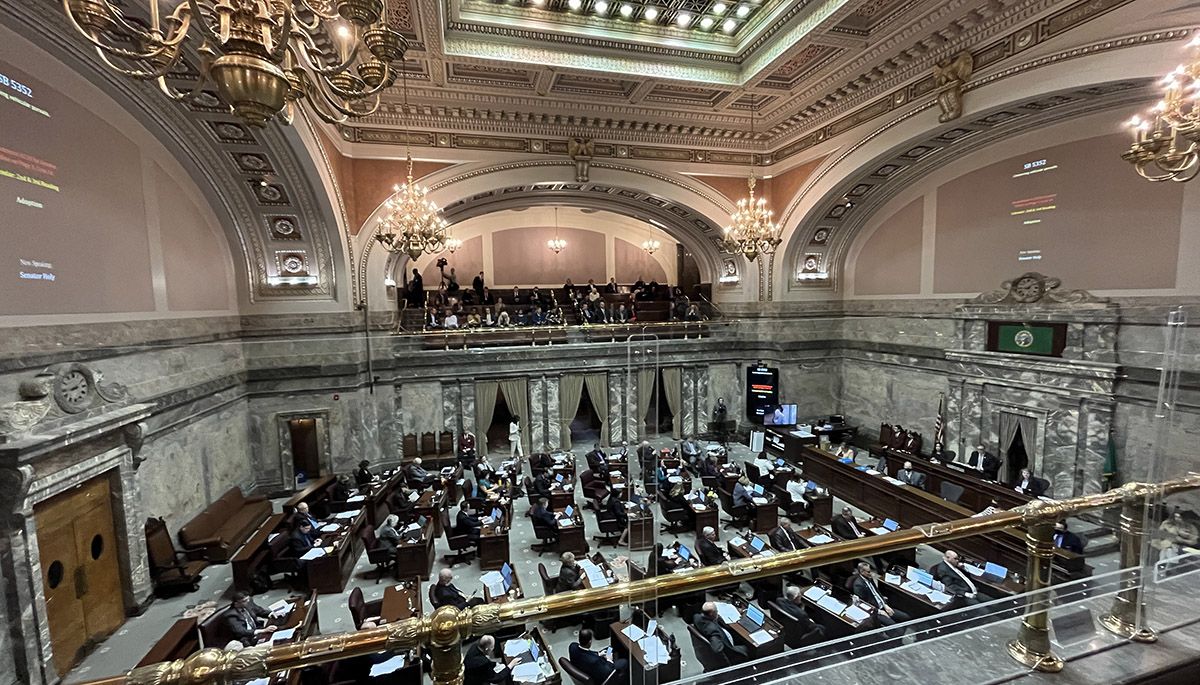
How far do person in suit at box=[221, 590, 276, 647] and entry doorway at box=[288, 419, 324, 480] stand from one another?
204 inches

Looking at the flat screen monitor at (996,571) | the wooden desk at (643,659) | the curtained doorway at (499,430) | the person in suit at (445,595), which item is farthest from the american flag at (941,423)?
the person in suit at (445,595)

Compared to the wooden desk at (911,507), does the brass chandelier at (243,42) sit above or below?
above

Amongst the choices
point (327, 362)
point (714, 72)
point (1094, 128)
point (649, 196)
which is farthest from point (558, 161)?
point (1094, 128)

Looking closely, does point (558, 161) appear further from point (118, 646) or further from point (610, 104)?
point (118, 646)

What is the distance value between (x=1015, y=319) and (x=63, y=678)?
14.3 meters

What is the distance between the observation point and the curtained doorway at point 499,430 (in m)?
12.7

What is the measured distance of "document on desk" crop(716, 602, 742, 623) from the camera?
5.05 metres

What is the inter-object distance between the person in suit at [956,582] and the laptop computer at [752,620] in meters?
1.93

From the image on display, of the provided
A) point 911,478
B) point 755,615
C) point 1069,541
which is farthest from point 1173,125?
point 911,478

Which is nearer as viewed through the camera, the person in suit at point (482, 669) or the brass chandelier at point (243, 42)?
the brass chandelier at point (243, 42)

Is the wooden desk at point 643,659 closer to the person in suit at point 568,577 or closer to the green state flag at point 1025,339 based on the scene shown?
the person in suit at point 568,577

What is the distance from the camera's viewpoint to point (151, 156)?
699 centimetres

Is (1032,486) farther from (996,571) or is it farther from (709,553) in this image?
(709,553)

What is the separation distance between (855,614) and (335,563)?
247 inches
